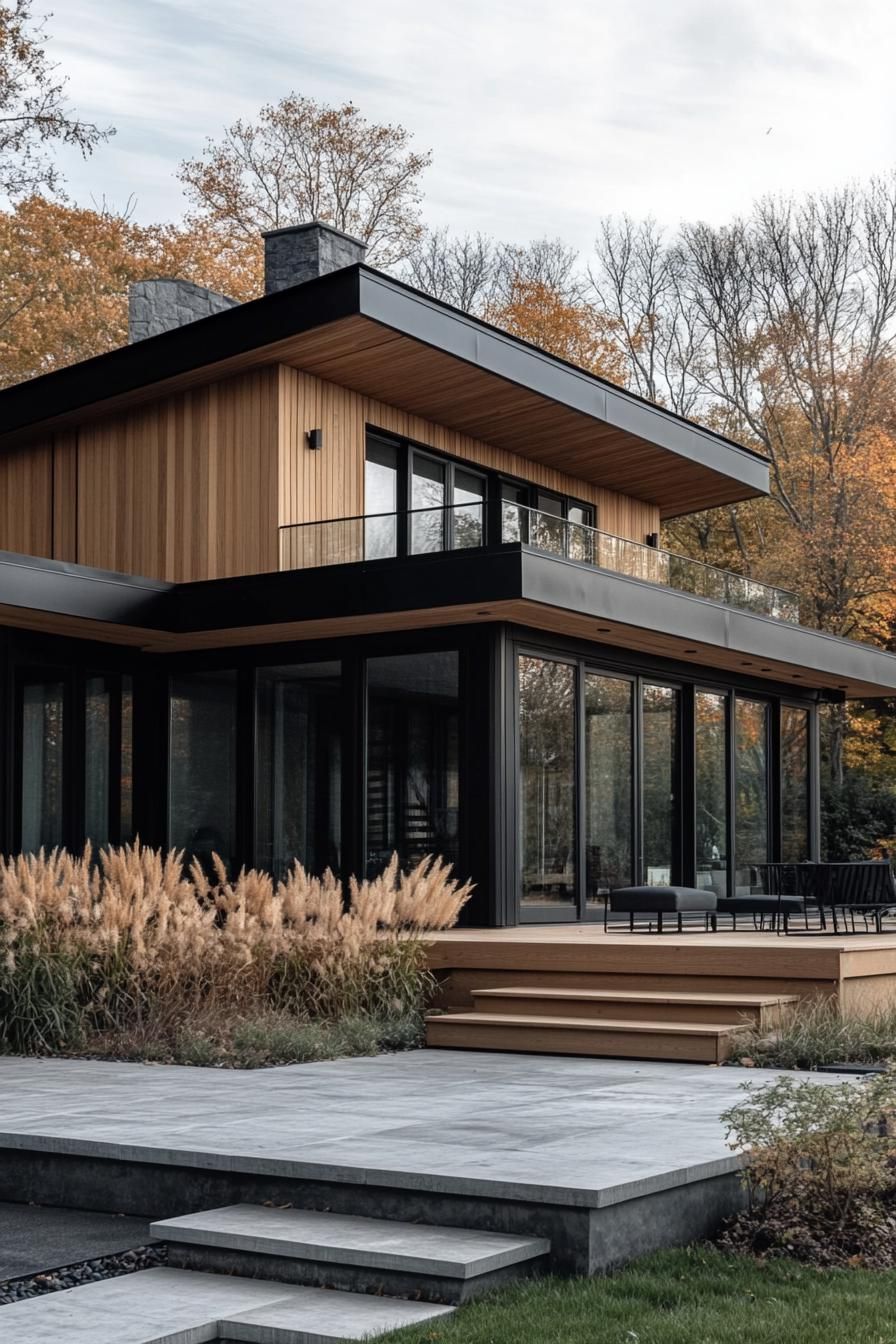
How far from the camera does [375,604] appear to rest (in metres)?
12.8

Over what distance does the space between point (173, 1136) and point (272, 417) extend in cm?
926

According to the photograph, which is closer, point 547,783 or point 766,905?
point 766,905

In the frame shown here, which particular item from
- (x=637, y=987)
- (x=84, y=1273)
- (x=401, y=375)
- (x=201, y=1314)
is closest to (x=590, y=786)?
(x=401, y=375)

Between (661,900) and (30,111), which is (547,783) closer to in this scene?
(661,900)

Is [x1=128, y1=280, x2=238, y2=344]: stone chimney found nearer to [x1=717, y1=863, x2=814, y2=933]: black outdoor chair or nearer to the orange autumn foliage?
[x1=717, y1=863, x2=814, y2=933]: black outdoor chair

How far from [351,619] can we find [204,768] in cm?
270

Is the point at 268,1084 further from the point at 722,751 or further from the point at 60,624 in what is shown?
the point at 722,751

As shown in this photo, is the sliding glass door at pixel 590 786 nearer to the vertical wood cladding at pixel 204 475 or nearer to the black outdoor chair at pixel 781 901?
the black outdoor chair at pixel 781 901

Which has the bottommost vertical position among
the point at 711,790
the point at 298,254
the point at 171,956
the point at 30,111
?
the point at 171,956

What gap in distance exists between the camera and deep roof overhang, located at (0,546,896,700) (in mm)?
12398

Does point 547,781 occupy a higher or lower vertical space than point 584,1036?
higher

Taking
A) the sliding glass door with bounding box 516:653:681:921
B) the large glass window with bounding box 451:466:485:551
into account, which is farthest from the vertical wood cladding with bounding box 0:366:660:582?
the sliding glass door with bounding box 516:653:681:921

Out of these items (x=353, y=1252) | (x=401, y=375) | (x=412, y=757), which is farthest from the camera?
(x=401, y=375)

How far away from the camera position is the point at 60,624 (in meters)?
13.4
